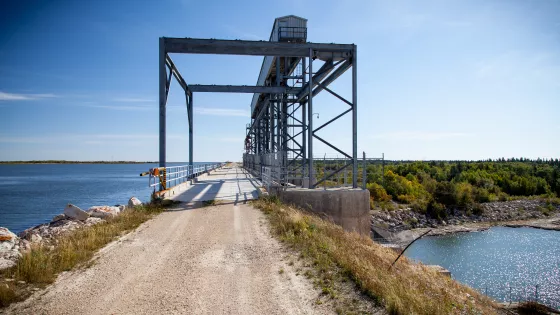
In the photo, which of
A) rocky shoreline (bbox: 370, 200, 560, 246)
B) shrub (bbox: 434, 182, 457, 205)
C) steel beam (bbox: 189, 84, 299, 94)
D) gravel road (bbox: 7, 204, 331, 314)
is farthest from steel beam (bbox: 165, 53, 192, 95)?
shrub (bbox: 434, 182, 457, 205)

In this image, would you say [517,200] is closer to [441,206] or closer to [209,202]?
[441,206]

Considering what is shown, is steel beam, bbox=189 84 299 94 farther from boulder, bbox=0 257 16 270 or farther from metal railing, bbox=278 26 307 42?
boulder, bbox=0 257 16 270

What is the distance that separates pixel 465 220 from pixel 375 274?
45.6 meters

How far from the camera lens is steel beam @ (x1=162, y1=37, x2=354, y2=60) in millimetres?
15000

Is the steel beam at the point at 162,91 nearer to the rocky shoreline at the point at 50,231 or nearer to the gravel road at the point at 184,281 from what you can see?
the rocky shoreline at the point at 50,231

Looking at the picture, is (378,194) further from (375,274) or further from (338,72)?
(375,274)

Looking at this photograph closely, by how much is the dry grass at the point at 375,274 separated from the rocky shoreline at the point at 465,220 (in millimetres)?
25758

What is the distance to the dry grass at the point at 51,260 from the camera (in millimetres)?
5426

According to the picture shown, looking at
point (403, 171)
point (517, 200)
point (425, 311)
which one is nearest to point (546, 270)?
point (425, 311)

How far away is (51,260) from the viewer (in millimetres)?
6570

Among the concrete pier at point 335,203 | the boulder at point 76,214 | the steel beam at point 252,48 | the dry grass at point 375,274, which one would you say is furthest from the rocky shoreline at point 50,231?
the steel beam at point 252,48

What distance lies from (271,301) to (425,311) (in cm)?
220

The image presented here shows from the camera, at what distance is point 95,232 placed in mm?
8734

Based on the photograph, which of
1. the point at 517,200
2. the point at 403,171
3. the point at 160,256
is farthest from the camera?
the point at 403,171
